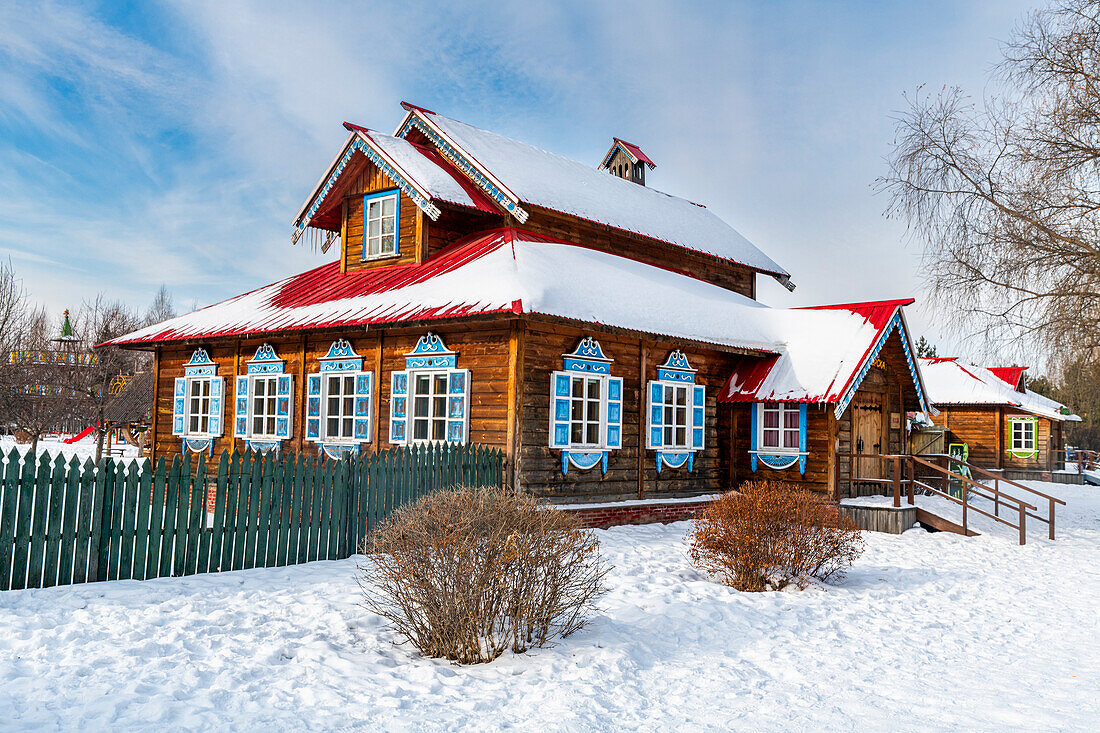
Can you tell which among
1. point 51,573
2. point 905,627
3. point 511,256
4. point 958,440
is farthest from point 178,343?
point 958,440

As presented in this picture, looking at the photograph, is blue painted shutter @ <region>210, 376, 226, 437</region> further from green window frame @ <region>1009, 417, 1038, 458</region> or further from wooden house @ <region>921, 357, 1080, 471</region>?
green window frame @ <region>1009, 417, 1038, 458</region>

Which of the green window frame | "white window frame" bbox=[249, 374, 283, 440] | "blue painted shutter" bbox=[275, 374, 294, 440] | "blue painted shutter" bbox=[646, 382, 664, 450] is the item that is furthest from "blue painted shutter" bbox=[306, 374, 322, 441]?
the green window frame

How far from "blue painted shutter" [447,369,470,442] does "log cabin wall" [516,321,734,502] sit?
3.50ft

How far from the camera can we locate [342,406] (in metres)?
15.9

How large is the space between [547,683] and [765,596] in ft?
13.8

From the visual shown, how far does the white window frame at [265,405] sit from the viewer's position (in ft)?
55.8

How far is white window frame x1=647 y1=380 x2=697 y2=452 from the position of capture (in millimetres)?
15805

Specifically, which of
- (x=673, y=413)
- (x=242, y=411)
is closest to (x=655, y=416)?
(x=673, y=413)

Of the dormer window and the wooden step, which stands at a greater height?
the dormer window

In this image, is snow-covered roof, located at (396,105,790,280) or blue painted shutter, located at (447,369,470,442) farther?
snow-covered roof, located at (396,105,790,280)

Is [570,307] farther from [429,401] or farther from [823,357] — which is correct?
[823,357]

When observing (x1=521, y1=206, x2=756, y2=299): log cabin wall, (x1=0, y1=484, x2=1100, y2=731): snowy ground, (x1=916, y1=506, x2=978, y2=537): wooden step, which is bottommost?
(x1=0, y1=484, x2=1100, y2=731): snowy ground

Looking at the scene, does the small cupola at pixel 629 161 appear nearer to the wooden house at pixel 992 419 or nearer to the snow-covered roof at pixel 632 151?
the snow-covered roof at pixel 632 151

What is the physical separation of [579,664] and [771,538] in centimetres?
407
